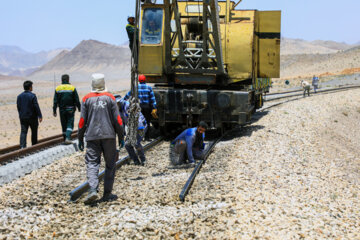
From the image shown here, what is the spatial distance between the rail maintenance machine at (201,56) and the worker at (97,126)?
16.0 ft

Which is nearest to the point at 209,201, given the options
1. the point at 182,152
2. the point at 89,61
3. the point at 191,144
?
the point at 191,144

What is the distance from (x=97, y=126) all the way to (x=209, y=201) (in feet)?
6.15

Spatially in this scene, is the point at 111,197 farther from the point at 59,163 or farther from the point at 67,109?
the point at 67,109

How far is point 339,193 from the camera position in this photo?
23.9ft

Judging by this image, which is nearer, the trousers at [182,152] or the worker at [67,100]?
the trousers at [182,152]

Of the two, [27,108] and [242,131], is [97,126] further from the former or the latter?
[242,131]

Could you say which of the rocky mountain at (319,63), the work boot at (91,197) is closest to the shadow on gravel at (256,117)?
the work boot at (91,197)

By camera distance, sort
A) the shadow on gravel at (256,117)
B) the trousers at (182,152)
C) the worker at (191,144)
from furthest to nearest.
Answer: the shadow on gravel at (256,117), the trousers at (182,152), the worker at (191,144)

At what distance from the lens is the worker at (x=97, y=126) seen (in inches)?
234

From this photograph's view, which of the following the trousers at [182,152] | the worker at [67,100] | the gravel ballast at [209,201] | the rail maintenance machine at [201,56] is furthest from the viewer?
the rail maintenance machine at [201,56]

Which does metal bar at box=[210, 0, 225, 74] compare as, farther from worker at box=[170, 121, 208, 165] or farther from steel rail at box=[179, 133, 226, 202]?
worker at box=[170, 121, 208, 165]

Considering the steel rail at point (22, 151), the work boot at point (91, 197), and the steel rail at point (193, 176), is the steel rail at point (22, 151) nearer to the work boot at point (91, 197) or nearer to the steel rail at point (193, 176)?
the work boot at point (91, 197)

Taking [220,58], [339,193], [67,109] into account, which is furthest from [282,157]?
[67,109]

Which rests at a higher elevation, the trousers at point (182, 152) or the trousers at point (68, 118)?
the trousers at point (68, 118)
